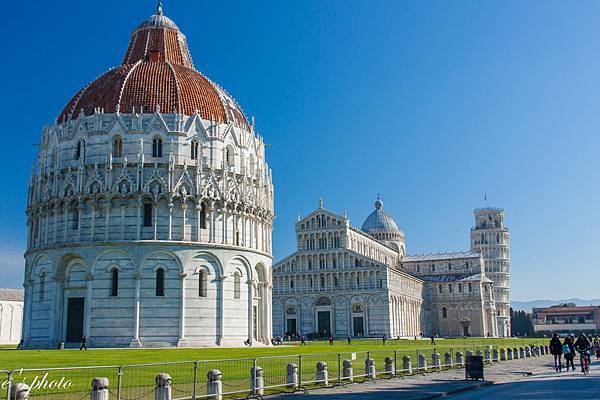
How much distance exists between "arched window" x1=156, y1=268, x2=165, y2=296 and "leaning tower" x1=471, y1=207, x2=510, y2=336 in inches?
4467

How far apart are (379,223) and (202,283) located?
9839 centimetres

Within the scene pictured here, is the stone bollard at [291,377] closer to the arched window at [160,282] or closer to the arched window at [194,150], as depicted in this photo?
the arched window at [160,282]

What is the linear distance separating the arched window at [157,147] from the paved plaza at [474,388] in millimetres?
31786

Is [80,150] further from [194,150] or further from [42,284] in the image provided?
[42,284]

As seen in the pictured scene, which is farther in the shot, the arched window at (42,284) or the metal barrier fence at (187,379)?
the arched window at (42,284)

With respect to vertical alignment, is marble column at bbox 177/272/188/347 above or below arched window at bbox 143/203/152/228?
below

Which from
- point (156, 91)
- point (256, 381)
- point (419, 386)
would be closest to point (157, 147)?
point (156, 91)

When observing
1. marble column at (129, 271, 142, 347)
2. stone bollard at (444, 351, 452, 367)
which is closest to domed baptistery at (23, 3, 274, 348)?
marble column at (129, 271, 142, 347)

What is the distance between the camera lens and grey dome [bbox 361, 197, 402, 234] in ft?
484

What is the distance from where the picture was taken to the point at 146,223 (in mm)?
52656

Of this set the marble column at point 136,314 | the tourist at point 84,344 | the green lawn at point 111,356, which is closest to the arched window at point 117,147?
the marble column at point 136,314

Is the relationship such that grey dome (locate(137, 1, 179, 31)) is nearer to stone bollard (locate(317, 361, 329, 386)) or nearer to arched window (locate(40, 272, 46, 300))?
arched window (locate(40, 272, 46, 300))

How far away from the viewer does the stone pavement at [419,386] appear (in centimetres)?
Answer: 2167

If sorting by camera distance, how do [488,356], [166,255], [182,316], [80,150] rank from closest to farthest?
[488,356] < [182,316] < [166,255] < [80,150]
